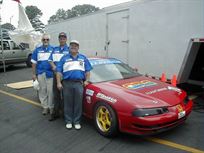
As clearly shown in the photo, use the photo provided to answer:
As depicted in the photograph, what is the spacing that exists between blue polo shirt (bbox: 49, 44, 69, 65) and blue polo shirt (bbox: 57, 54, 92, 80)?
56 cm

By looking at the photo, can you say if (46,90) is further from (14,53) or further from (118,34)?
(14,53)

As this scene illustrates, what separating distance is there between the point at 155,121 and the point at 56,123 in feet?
7.23

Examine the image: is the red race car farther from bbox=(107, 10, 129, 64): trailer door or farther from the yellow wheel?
bbox=(107, 10, 129, 64): trailer door

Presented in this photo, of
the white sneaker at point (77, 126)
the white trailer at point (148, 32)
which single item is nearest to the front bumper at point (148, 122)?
the white sneaker at point (77, 126)

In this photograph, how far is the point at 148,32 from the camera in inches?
281

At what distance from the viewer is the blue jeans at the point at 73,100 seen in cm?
482

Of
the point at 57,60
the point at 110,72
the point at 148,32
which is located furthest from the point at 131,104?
the point at 148,32

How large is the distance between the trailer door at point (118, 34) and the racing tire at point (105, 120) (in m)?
3.68

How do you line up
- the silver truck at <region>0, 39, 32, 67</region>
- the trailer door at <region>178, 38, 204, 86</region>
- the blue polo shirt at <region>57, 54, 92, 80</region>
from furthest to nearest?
the silver truck at <region>0, 39, 32, 67</region>
the trailer door at <region>178, 38, 204, 86</region>
the blue polo shirt at <region>57, 54, 92, 80</region>

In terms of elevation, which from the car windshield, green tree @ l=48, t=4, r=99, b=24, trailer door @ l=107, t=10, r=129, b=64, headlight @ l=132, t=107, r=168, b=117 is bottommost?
headlight @ l=132, t=107, r=168, b=117

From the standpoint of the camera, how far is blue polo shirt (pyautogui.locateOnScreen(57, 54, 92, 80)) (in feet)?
15.6

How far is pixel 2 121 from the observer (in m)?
5.49

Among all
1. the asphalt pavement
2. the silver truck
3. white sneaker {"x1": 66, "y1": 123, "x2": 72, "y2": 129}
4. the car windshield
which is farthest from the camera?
the silver truck

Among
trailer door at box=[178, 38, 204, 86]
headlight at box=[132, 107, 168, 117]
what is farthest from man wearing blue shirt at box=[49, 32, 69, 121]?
trailer door at box=[178, 38, 204, 86]
